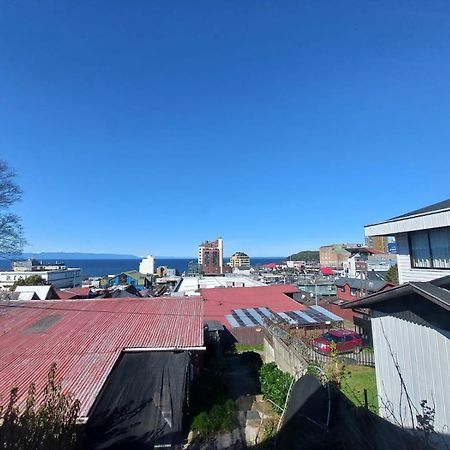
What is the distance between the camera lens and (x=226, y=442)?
8367 mm

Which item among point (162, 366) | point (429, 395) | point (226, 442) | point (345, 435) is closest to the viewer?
point (345, 435)

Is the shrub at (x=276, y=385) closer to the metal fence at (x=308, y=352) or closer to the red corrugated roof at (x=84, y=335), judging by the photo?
the metal fence at (x=308, y=352)

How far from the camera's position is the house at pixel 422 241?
8.87m

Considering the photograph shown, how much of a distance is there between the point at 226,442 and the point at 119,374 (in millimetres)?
3099

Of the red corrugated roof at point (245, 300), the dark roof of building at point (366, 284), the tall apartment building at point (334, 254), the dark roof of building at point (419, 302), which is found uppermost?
the tall apartment building at point (334, 254)

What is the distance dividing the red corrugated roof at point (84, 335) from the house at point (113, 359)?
2cm

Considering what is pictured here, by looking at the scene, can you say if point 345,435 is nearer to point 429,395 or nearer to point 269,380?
point 429,395

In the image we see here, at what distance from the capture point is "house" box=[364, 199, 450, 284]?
29.1 ft

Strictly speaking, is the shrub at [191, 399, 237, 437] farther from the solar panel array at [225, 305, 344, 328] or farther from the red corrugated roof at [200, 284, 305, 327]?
the red corrugated roof at [200, 284, 305, 327]

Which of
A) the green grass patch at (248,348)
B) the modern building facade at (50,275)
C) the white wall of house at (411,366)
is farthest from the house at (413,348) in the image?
the modern building facade at (50,275)

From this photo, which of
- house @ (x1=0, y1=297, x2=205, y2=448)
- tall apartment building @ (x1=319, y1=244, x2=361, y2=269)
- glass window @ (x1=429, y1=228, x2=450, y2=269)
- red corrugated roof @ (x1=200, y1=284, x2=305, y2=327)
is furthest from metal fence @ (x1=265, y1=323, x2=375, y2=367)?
tall apartment building @ (x1=319, y1=244, x2=361, y2=269)

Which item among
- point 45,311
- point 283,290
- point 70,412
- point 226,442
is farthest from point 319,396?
point 283,290

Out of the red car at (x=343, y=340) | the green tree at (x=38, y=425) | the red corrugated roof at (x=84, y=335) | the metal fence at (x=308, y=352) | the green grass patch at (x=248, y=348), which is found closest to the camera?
the green tree at (x=38, y=425)

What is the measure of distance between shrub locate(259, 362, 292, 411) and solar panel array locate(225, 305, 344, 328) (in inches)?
288
